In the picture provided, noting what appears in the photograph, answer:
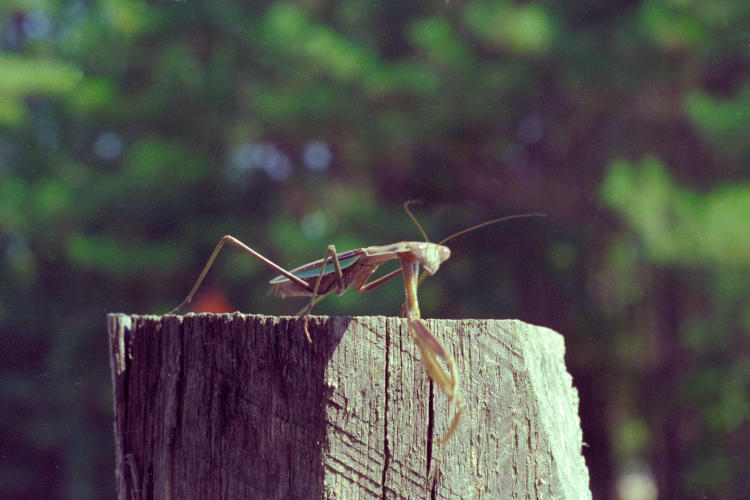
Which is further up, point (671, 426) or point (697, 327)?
point (697, 327)

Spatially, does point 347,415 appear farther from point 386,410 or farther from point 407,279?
point 407,279

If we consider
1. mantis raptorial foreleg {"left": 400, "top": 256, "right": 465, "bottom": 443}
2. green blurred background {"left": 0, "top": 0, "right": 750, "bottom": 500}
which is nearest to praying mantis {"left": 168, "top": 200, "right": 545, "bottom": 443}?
mantis raptorial foreleg {"left": 400, "top": 256, "right": 465, "bottom": 443}

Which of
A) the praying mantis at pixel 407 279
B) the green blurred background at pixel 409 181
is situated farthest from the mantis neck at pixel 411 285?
the green blurred background at pixel 409 181

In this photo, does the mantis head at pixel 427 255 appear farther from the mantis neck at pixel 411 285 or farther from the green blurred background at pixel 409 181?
the green blurred background at pixel 409 181

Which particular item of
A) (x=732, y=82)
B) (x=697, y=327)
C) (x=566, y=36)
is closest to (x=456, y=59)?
(x=566, y=36)

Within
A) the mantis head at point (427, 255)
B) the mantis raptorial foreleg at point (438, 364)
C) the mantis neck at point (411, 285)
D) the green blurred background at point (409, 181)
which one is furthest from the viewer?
the green blurred background at point (409, 181)

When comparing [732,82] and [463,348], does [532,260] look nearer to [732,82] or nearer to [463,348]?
[732,82]
